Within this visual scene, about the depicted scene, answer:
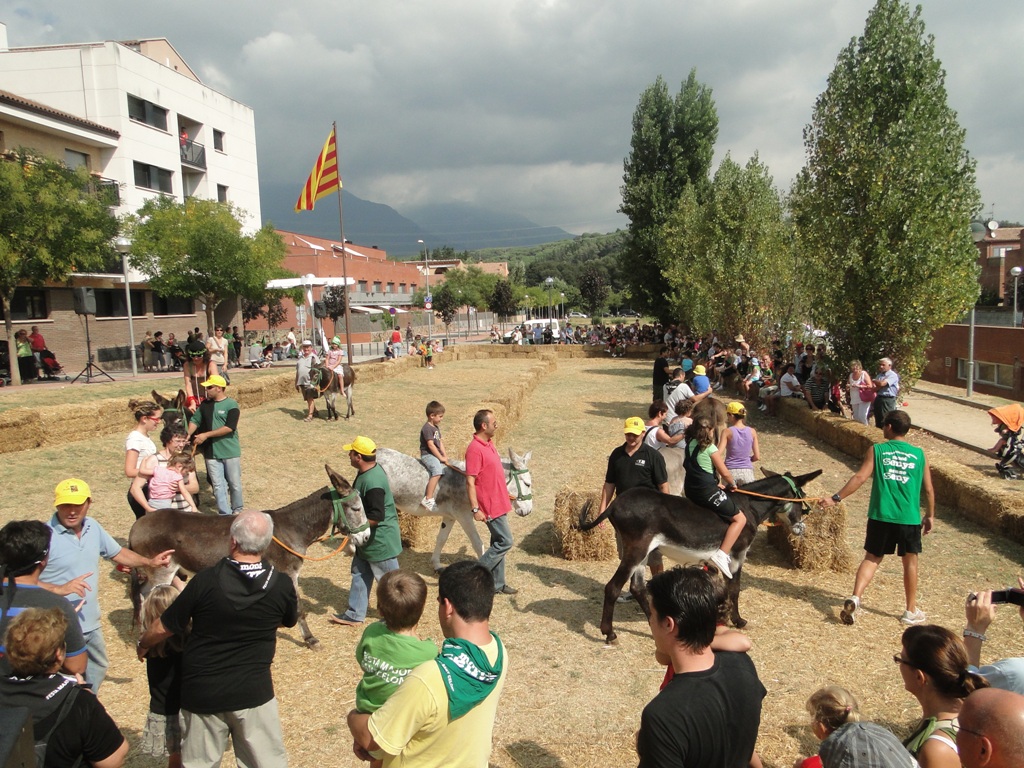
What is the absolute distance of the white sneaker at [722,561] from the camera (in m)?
6.25

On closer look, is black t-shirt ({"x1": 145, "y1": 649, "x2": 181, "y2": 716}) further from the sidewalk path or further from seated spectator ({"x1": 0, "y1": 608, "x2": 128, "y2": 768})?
the sidewalk path

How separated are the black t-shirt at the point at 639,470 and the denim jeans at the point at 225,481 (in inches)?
194

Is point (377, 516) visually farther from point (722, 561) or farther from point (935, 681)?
point (935, 681)

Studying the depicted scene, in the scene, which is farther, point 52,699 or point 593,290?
point 593,290

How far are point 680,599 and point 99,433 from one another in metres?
14.2

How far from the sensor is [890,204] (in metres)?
15.1

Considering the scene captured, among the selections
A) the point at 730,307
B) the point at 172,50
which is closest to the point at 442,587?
the point at 730,307

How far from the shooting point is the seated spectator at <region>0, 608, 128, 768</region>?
280cm

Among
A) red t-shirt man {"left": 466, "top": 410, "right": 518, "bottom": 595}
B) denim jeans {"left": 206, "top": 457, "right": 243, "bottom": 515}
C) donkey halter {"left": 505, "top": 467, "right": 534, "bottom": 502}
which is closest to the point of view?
red t-shirt man {"left": 466, "top": 410, "right": 518, "bottom": 595}

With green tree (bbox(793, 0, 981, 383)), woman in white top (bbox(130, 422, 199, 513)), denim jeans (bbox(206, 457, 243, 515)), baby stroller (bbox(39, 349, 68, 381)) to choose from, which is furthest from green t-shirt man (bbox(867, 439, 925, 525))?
baby stroller (bbox(39, 349, 68, 381))

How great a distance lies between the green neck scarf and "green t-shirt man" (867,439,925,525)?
4.88 metres

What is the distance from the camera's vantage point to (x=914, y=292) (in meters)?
15.2

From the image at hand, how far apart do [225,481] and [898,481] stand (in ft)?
25.5

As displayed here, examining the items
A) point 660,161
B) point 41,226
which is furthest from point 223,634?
point 660,161
